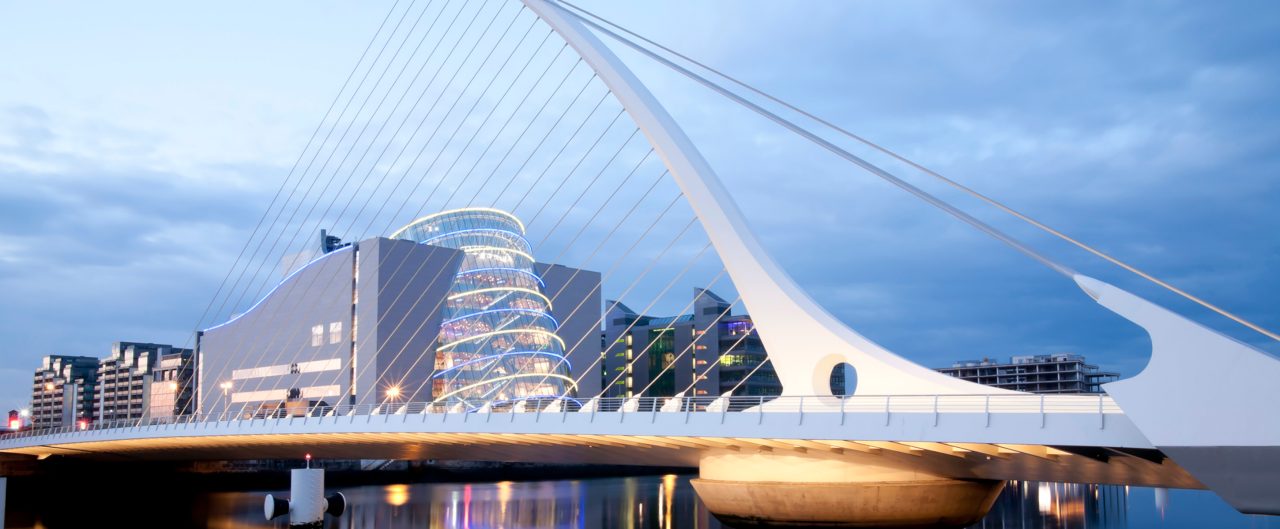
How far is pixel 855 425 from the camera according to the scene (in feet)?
69.8

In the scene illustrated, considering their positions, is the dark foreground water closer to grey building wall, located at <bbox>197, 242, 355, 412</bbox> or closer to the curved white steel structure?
grey building wall, located at <bbox>197, 242, 355, 412</bbox>

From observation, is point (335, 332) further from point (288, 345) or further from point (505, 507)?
point (505, 507)

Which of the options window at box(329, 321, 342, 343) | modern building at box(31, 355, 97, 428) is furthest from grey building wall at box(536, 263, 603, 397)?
modern building at box(31, 355, 97, 428)

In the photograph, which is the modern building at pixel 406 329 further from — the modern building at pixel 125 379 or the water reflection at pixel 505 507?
the modern building at pixel 125 379

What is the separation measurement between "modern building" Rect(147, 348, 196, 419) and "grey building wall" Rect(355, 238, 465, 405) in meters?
23.5

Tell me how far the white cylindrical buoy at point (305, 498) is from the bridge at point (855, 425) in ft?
7.17

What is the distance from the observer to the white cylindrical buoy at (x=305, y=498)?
2953cm

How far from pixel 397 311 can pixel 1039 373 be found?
67.3 metres

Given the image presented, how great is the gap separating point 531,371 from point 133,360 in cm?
9059

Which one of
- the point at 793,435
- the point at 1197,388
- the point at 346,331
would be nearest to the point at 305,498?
the point at 793,435

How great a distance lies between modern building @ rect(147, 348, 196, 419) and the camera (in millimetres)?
91188

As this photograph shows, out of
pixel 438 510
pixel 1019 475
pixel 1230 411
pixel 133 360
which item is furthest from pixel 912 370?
pixel 133 360

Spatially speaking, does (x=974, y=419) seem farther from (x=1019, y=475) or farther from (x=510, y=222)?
(x=510, y=222)

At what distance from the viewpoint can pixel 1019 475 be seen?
83.8ft
